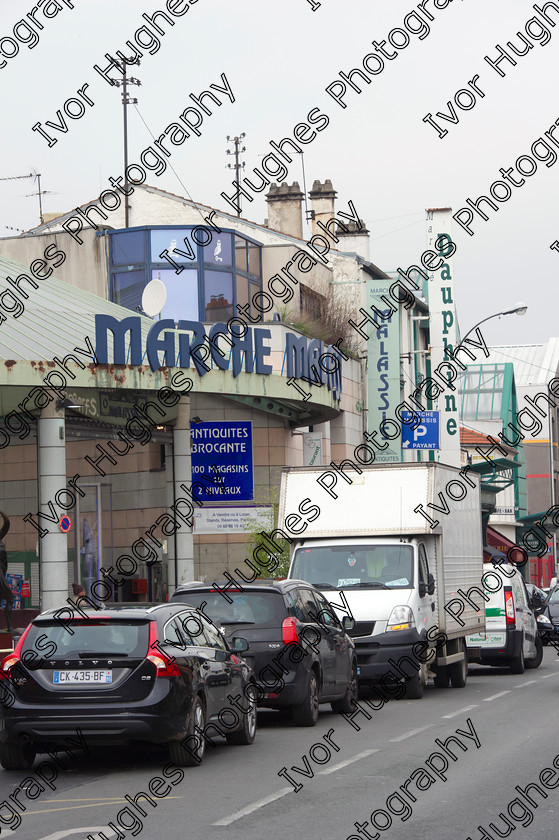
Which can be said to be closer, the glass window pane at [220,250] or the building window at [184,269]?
the building window at [184,269]

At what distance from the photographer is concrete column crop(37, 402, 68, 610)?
24484 millimetres

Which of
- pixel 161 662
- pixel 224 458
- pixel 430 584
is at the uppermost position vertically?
pixel 224 458

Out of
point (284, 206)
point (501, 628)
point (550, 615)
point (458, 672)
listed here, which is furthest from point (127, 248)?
point (458, 672)

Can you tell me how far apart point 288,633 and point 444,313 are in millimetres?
27068

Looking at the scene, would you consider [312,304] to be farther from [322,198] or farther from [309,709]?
[309,709]

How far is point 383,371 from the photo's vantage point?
43344 mm

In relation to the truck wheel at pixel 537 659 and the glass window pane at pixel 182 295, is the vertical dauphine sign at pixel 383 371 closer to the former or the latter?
the glass window pane at pixel 182 295

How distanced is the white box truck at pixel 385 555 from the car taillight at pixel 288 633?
3.34 metres

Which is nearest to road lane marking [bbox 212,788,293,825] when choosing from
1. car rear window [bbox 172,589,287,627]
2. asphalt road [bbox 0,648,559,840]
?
asphalt road [bbox 0,648,559,840]

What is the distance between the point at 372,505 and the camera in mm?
20125

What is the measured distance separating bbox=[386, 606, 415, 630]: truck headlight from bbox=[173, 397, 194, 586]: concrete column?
1030 cm

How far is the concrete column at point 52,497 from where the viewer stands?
2448 centimetres

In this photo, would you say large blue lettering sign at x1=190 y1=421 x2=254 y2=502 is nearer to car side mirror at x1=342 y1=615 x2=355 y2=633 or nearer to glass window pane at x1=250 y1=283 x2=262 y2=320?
glass window pane at x1=250 y1=283 x2=262 y2=320

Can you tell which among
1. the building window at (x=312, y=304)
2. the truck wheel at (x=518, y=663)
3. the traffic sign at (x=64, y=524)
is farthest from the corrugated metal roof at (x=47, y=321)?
the building window at (x=312, y=304)
